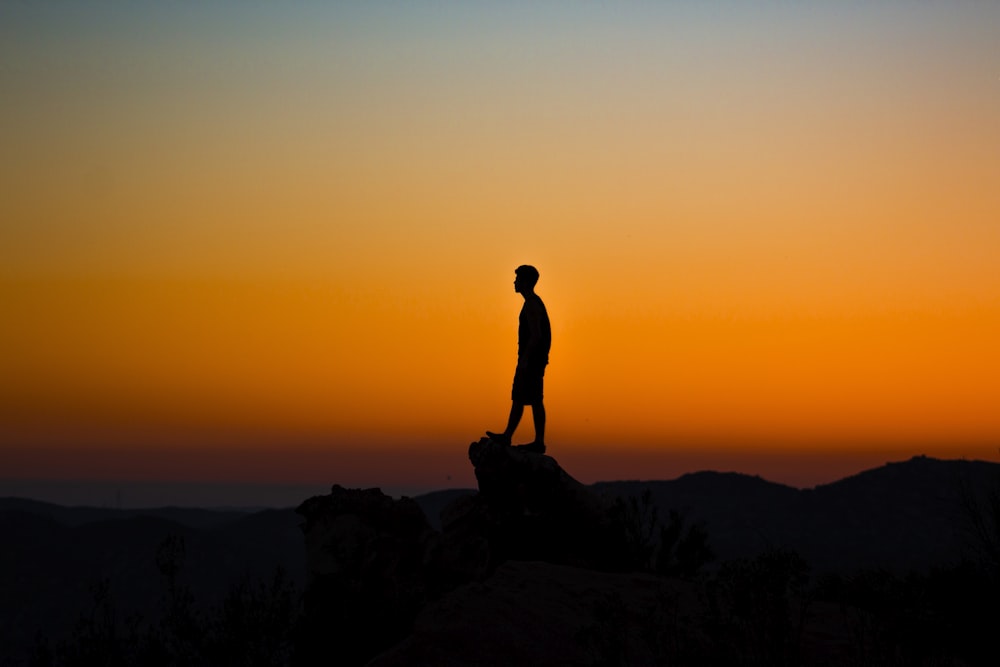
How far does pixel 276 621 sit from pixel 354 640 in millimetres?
2092

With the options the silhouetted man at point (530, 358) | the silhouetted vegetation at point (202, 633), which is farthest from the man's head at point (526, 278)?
the silhouetted vegetation at point (202, 633)

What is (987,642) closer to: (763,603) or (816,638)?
(816,638)

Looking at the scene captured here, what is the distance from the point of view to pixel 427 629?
35.2 ft

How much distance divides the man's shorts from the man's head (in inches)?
47.6

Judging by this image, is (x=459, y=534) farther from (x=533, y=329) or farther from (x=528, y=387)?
(x=533, y=329)

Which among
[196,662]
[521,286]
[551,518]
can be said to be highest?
[521,286]

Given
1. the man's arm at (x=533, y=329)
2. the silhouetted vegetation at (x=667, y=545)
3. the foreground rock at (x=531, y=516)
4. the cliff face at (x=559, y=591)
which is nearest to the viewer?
the cliff face at (x=559, y=591)

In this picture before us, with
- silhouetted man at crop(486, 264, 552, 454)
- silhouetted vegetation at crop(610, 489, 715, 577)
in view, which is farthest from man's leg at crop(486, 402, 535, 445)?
silhouetted vegetation at crop(610, 489, 715, 577)

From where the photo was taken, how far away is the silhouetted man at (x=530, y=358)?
52.0 feet

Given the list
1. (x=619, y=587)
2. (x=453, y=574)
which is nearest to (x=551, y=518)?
(x=453, y=574)

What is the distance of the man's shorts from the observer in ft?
52.1

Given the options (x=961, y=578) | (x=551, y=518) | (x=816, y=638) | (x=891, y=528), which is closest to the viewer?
(x=816, y=638)

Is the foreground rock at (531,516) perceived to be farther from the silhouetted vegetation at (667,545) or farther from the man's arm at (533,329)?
the silhouetted vegetation at (667,545)

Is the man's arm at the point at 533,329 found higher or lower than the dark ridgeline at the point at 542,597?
higher
